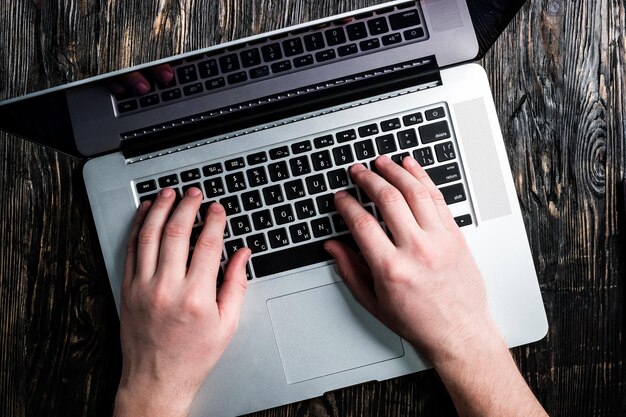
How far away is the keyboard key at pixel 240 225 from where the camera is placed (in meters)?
0.73

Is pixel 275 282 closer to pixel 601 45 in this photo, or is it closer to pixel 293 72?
pixel 293 72

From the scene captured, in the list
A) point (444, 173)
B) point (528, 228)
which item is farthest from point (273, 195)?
point (528, 228)

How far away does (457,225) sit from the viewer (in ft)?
2.35

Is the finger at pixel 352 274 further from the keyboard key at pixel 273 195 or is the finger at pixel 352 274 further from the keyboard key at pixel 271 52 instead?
the keyboard key at pixel 271 52

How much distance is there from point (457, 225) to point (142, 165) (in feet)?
1.49

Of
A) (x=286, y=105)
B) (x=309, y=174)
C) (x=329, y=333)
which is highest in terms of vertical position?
(x=286, y=105)

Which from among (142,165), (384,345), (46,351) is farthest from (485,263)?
(46,351)

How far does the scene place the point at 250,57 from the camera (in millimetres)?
697

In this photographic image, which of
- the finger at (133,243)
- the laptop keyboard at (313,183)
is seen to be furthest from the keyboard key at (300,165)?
the finger at (133,243)

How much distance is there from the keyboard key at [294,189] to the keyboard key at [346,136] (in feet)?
0.27

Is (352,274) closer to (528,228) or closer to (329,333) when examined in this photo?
(329,333)

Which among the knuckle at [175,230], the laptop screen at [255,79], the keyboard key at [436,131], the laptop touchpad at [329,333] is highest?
the laptop screen at [255,79]

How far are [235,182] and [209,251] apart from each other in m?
0.10

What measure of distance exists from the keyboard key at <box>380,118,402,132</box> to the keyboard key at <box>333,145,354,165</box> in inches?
2.2
